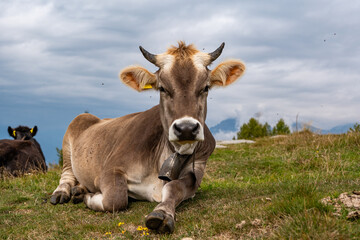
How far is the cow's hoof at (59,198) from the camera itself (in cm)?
769

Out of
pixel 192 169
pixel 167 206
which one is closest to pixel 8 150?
pixel 192 169

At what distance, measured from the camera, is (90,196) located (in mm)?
6750

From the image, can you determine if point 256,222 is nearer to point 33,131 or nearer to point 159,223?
point 159,223

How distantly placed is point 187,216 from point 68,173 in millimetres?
4958

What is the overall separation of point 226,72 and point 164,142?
1.54m

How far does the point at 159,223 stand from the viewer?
452 cm

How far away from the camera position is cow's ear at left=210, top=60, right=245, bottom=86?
6.63 metres

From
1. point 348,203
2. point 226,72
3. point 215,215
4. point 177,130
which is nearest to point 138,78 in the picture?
point 226,72

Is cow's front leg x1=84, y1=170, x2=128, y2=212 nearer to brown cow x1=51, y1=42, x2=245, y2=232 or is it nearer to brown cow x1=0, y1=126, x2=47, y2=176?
brown cow x1=51, y1=42, x2=245, y2=232

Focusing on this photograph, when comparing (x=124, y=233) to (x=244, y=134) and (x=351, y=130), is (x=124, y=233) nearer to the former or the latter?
(x=351, y=130)

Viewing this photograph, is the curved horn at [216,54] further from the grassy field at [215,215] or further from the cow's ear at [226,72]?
the grassy field at [215,215]

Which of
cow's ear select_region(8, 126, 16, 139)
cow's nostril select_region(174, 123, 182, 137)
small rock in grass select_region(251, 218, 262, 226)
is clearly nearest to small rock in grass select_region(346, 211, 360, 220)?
small rock in grass select_region(251, 218, 262, 226)

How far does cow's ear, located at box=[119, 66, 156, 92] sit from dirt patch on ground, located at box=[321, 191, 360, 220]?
3.21m

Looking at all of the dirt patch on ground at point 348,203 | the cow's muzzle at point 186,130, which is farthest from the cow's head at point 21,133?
the dirt patch on ground at point 348,203
